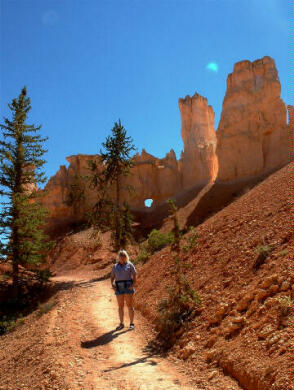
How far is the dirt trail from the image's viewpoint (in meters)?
4.86

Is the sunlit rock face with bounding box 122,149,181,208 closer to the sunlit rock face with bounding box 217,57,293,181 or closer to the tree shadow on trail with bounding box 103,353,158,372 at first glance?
the sunlit rock face with bounding box 217,57,293,181

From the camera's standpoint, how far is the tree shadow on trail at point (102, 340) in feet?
22.1

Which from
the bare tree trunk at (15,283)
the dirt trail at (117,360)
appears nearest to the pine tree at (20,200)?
the bare tree trunk at (15,283)

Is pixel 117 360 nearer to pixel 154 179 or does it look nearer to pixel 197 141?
pixel 197 141

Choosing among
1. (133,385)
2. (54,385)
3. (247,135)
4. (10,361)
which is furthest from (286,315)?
(247,135)

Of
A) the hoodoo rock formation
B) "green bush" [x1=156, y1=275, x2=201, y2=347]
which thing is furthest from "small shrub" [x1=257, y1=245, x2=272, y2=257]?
the hoodoo rock formation

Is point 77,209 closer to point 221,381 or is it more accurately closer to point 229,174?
point 229,174

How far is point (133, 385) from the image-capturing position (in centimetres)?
478

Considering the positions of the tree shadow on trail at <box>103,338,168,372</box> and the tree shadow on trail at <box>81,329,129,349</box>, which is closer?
the tree shadow on trail at <box>103,338,168,372</box>

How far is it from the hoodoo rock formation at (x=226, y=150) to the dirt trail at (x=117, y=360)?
1233cm

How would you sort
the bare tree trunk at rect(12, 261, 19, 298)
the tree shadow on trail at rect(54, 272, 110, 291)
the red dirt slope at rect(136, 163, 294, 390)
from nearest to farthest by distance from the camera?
the red dirt slope at rect(136, 163, 294, 390), the tree shadow on trail at rect(54, 272, 110, 291), the bare tree trunk at rect(12, 261, 19, 298)

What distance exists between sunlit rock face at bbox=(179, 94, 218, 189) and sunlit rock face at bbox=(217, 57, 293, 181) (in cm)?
489

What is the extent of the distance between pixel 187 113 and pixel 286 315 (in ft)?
109

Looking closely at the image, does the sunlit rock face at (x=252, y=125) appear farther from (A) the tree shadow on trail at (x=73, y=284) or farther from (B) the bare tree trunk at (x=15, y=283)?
(B) the bare tree trunk at (x=15, y=283)
